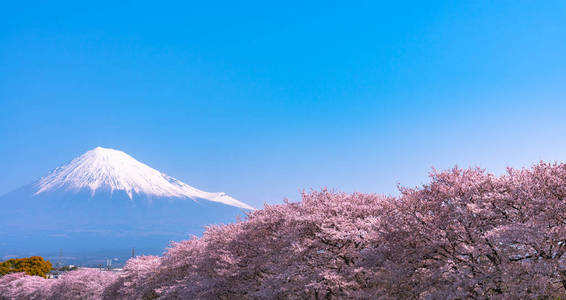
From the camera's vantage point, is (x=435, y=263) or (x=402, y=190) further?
(x=402, y=190)

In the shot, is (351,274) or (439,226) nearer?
(439,226)

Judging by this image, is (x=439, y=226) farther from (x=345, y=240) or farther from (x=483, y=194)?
(x=345, y=240)

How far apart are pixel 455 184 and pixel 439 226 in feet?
5.86

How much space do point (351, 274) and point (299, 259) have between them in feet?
9.98

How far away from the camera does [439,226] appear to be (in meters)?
15.3

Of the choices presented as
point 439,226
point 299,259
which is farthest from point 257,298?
point 439,226

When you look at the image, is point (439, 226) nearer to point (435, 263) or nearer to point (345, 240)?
point (435, 263)

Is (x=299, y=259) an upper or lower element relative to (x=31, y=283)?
lower

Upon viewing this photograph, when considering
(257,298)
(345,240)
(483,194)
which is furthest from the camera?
(257,298)

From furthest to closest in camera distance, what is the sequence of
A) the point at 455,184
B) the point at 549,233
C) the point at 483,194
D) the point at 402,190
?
the point at 402,190
the point at 455,184
the point at 483,194
the point at 549,233

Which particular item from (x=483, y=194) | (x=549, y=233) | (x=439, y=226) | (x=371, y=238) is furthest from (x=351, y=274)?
(x=549, y=233)

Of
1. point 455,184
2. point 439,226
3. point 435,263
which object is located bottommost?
point 435,263

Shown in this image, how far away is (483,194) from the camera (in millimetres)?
15070

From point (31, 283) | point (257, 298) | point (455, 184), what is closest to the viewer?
point (455, 184)
